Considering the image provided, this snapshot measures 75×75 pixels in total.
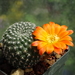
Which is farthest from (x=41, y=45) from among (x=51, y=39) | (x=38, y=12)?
(x=38, y=12)

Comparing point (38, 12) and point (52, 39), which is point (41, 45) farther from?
point (38, 12)

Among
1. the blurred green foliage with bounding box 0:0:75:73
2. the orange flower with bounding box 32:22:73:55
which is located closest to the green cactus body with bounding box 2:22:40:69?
the orange flower with bounding box 32:22:73:55

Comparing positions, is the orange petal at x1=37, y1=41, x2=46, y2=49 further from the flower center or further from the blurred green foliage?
the blurred green foliage

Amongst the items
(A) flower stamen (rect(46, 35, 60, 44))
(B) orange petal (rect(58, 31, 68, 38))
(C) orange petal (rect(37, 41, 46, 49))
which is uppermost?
(B) orange petal (rect(58, 31, 68, 38))

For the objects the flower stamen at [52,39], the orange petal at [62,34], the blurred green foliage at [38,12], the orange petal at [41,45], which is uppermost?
the blurred green foliage at [38,12]

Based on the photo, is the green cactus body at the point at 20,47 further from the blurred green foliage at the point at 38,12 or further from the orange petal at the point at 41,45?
the blurred green foliage at the point at 38,12

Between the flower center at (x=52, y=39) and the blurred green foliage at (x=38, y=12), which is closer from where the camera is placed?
the flower center at (x=52, y=39)

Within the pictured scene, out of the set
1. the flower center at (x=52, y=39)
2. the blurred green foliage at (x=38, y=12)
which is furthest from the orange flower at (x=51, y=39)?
the blurred green foliage at (x=38, y=12)
